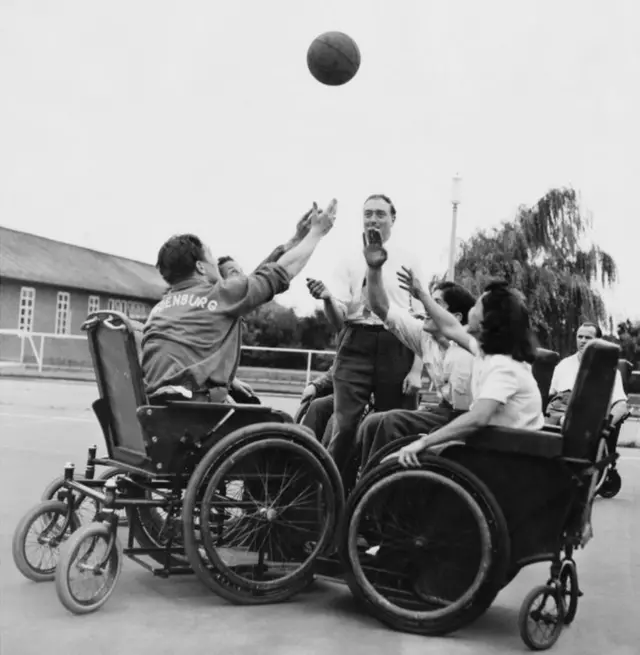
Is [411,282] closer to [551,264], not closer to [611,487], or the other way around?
[611,487]

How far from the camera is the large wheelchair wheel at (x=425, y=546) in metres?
4.24

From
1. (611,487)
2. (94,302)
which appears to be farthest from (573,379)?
(94,302)

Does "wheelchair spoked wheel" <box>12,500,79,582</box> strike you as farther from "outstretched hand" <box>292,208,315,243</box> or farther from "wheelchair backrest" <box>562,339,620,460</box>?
"wheelchair backrest" <box>562,339,620,460</box>

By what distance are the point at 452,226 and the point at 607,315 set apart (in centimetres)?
1067

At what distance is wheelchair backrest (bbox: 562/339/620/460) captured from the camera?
4230 mm

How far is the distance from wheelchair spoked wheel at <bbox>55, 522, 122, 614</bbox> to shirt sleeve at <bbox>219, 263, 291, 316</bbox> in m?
1.24

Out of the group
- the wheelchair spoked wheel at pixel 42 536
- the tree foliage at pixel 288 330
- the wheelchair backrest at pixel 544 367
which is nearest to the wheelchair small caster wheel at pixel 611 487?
the wheelchair backrest at pixel 544 367

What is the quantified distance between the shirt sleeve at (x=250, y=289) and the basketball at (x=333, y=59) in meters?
2.13

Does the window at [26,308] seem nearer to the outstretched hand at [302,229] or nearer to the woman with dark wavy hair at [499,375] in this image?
the outstretched hand at [302,229]

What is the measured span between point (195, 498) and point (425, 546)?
1.03 metres

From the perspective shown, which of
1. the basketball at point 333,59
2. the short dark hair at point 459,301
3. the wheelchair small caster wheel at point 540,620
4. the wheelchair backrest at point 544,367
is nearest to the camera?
the wheelchair small caster wheel at point 540,620

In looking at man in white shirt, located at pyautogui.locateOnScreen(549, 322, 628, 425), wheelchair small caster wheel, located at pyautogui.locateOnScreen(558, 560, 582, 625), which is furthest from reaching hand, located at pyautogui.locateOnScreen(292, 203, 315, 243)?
man in white shirt, located at pyautogui.locateOnScreen(549, 322, 628, 425)

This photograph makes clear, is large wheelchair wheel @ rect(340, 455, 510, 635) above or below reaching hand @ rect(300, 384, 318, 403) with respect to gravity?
below

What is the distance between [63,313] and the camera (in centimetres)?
5156
